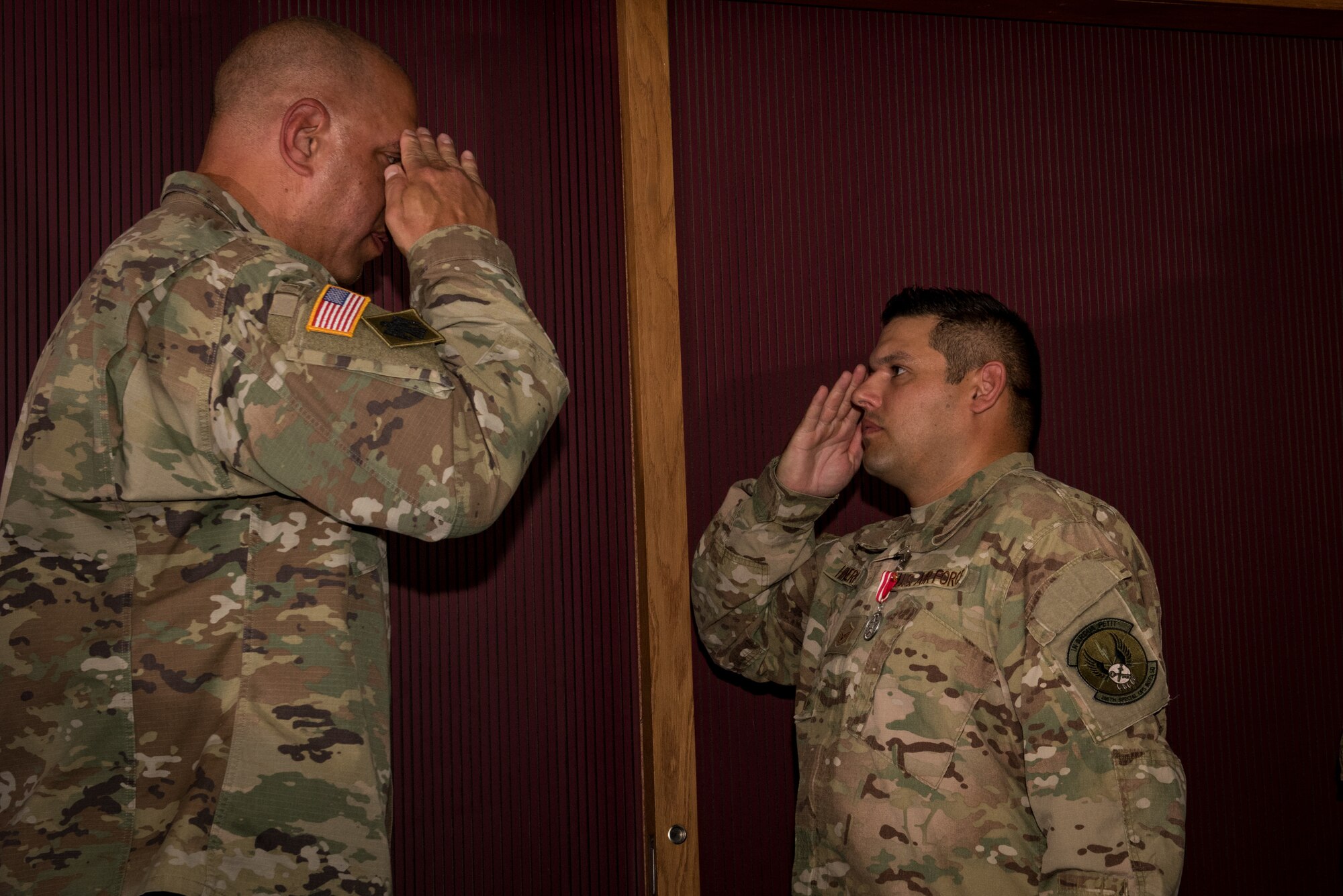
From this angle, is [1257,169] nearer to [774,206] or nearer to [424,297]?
[774,206]

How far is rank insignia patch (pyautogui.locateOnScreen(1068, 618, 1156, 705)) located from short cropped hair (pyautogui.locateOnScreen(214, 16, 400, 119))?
58.0 inches

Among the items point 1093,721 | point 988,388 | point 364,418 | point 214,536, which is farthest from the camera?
point 988,388

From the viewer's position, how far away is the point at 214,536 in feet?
4.74

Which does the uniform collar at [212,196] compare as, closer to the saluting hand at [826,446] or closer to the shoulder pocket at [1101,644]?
the saluting hand at [826,446]

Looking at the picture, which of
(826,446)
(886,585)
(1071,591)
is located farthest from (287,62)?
(1071,591)

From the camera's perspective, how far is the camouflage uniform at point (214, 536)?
4.37 ft

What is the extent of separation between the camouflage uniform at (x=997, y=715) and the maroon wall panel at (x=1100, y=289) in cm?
Answer: 54

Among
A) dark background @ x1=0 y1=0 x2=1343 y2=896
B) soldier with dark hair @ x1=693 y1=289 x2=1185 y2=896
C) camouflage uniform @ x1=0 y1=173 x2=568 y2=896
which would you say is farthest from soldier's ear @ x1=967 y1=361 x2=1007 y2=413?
camouflage uniform @ x1=0 y1=173 x2=568 y2=896

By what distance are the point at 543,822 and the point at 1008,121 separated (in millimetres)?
2037

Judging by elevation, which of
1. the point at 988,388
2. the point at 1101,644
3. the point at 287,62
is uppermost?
the point at 287,62

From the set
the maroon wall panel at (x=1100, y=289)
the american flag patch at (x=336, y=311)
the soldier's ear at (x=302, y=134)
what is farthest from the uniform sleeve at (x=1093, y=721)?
the soldier's ear at (x=302, y=134)

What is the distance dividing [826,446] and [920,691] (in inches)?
23.5

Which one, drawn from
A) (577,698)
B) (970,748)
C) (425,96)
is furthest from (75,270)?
(970,748)

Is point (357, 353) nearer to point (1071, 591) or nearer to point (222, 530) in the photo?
point (222, 530)
